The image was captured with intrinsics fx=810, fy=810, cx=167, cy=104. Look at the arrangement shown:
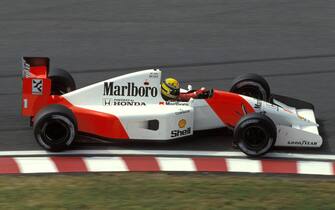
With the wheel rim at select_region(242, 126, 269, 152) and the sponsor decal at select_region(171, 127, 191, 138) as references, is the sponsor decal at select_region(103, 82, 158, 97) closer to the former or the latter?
the sponsor decal at select_region(171, 127, 191, 138)

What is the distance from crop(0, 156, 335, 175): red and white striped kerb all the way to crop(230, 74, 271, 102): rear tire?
61.1 inches

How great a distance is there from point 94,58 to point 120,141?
3.91 m

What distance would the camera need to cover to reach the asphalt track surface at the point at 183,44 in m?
12.2

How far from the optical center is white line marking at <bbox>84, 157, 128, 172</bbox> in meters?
9.37

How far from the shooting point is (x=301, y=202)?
801 centimetres

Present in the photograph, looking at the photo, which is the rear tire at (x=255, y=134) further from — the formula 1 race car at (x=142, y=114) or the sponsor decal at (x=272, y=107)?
the sponsor decal at (x=272, y=107)

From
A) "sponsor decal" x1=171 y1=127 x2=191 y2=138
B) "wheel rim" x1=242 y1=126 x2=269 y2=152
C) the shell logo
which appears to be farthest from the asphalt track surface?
"wheel rim" x1=242 y1=126 x2=269 y2=152

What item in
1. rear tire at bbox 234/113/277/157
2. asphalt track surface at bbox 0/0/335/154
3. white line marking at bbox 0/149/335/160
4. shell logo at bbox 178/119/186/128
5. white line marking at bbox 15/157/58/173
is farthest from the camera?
asphalt track surface at bbox 0/0/335/154

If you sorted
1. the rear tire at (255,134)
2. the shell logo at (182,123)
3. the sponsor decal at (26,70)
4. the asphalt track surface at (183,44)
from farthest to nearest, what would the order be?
the asphalt track surface at (183,44) → the sponsor decal at (26,70) → the shell logo at (182,123) → the rear tire at (255,134)

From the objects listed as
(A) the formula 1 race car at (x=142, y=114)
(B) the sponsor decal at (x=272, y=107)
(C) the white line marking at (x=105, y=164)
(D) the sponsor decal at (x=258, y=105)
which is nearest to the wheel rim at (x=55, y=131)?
(A) the formula 1 race car at (x=142, y=114)

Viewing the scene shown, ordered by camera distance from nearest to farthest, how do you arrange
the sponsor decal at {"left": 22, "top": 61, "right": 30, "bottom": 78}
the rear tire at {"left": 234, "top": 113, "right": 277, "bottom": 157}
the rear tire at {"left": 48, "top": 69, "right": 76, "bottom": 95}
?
the rear tire at {"left": 234, "top": 113, "right": 277, "bottom": 157}, the sponsor decal at {"left": 22, "top": 61, "right": 30, "bottom": 78}, the rear tire at {"left": 48, "top": 69, "right": 76, "bottom": 95}

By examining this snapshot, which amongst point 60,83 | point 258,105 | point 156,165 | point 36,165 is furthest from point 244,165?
point 60,83

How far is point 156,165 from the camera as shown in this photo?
9484mm

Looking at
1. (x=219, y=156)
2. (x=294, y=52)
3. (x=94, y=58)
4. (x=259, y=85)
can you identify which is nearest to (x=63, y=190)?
(x=219, y=156)
